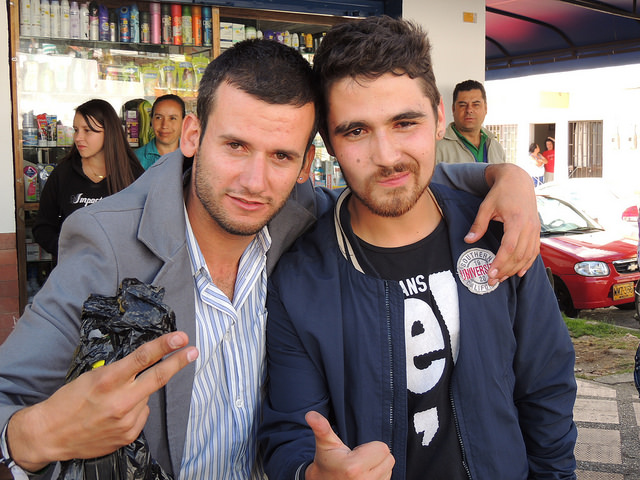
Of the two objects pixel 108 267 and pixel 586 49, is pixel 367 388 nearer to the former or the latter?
pixel 108 267

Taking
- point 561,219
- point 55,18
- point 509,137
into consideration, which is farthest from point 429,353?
point 509,137

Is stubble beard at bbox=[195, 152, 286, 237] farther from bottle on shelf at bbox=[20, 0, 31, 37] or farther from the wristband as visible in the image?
bottle on shelf at bbox=[20, 0, 31, 37]

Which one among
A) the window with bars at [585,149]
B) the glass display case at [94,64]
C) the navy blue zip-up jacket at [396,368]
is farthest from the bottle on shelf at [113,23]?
the window with bars at [585,149]

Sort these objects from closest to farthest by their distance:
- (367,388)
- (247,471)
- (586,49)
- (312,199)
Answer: (367,388) → (247,471) → (312,199) → (586,49)

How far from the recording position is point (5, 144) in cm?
514

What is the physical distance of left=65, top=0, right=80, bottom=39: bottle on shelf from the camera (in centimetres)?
559

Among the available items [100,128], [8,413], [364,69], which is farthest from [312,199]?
[100,128]

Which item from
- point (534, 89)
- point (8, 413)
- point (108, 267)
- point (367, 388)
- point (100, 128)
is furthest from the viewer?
point (534, 89)

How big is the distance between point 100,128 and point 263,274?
3.34m

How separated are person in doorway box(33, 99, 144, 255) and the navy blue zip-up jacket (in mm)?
3140

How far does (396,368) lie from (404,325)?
13cm

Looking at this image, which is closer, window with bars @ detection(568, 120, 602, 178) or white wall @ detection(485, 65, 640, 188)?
white wall @ detection(485, 65, 640, 188)

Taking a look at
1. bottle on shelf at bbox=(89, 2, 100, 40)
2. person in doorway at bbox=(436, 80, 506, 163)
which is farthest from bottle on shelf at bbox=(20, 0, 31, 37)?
person in doorway at bbox=(436, 80, 506, 163)

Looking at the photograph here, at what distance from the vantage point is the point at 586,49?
9.91 meters
